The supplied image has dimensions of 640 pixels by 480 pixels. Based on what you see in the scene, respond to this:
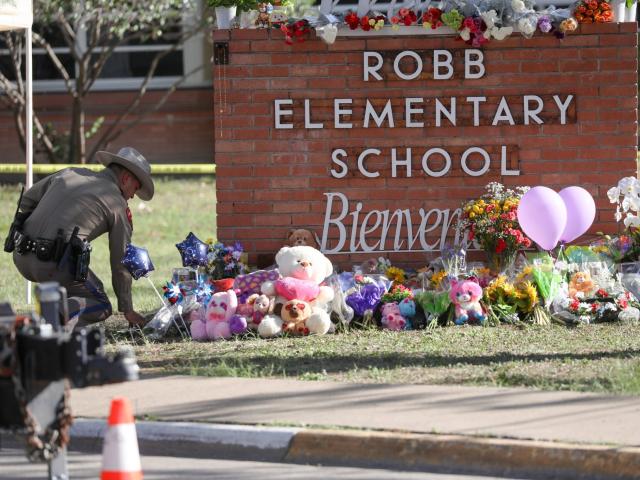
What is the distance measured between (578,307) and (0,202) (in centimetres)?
1105

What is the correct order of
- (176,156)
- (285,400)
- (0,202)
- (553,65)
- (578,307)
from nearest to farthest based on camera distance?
(285,400) → (578,307) → (553,65) → (0,202) → (176,156)

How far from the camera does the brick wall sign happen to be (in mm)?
10164

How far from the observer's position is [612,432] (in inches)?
247

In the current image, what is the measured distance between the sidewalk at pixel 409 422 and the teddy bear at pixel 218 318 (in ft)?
5.03

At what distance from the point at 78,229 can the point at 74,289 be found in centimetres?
48

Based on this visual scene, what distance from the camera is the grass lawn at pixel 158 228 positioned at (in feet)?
40.8

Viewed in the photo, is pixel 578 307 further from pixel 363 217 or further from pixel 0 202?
pixel 0 202

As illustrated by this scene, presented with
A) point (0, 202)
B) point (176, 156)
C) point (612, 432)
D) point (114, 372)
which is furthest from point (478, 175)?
point (176, 156)

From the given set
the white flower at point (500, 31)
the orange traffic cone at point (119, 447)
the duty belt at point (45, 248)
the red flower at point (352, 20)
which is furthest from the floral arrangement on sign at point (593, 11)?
the orange traffic cone at point (119, 447)

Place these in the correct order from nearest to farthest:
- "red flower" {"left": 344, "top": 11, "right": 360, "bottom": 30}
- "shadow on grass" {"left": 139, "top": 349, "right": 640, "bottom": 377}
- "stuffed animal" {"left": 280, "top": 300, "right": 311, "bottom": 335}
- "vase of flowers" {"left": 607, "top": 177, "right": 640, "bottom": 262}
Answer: "shadow on grass" {"left": 139, "top": 349, "right": 640, "bottom": 377}, "stuffed animal" {"left": 280, "top": 300, "right": 311, "bottom": 335}, "vase of flowers" {"left": 607, "top": 177, "right": 640, "bottom": 262}, "red flower" {"left": 344, "top": 11, "right": 360, "bottom": 30}

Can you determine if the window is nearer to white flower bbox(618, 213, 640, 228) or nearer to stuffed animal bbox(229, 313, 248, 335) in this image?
white flower bbox(618, 213, 640, 228)

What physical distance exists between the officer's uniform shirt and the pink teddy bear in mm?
1945

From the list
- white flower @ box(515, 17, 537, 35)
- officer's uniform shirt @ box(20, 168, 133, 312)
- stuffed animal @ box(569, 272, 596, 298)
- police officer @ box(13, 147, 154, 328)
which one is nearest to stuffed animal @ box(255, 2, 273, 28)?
police officer @ box(13, 147, 154, 328)

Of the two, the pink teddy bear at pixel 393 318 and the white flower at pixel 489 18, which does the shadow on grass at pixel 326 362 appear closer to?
the pink teddy bear at pixel 393 318
